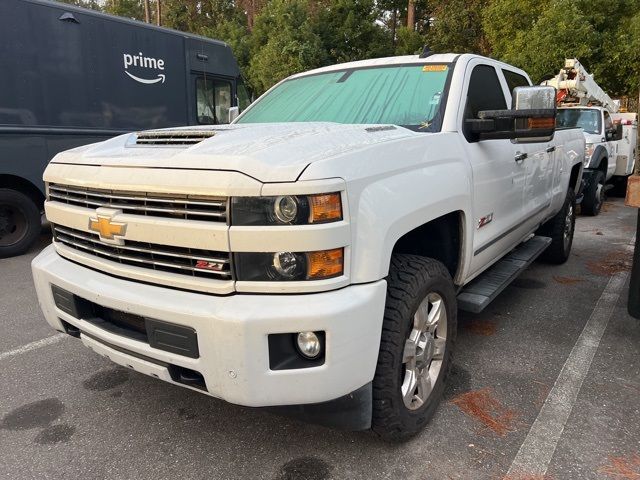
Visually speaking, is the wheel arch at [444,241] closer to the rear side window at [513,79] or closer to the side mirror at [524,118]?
the side mirror at [524,118]

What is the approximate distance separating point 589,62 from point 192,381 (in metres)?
16.6

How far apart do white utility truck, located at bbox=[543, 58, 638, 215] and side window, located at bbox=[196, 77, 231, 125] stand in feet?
20.2

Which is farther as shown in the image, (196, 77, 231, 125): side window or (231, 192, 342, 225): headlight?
(196, 77, 231, 125): side window

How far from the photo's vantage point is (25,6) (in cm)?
628

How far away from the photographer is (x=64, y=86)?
6738 mm

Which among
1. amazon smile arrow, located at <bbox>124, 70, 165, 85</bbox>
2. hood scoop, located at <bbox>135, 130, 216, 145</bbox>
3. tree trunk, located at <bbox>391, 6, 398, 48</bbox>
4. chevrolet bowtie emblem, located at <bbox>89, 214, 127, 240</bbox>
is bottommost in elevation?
chevrolet bowtie emblem, located at <bbox>89, 214, 127, 240</bbox>

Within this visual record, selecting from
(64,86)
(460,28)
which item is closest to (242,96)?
(64,86)

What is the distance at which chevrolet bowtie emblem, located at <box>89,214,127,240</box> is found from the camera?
222 cm

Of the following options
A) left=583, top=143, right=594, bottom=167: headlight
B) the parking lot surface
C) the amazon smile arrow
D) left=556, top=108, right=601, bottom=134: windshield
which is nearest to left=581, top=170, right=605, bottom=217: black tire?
left=583, top=143, right=594, bottom=167: headlight

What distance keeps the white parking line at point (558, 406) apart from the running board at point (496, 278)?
627 mm

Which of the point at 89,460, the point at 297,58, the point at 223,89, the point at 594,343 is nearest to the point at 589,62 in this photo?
the point at 297,58

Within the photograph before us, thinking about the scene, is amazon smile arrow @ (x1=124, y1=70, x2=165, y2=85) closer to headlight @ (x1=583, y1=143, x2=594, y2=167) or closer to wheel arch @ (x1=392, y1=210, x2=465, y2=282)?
wheel arch @ (x1=392, y1=210, x2=465, y2=282)

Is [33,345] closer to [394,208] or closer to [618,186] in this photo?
[394,208]

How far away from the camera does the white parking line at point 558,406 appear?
2.37m
